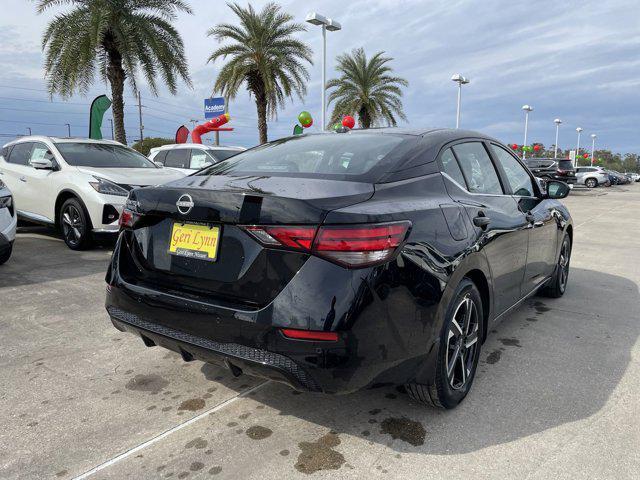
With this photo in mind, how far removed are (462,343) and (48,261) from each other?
5.30m

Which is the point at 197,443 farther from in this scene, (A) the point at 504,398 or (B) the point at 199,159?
(B) the point at 199,159

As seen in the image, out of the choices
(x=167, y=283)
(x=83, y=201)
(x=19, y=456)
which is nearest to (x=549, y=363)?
(x=167, y=283)

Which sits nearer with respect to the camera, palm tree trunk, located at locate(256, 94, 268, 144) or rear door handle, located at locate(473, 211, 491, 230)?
rear door handle, located at locate(473, 211, 491, 230)

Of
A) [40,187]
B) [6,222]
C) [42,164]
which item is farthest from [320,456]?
[40,187]

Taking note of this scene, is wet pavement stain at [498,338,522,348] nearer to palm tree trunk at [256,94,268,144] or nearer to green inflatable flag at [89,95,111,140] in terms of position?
green inflatable flag at [89,95,111,140]

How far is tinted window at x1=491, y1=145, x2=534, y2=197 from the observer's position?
3.77 m

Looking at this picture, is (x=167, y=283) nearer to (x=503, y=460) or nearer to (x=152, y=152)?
(x=503, y=460)

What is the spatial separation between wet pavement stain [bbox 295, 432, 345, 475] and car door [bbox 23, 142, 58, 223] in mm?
6102

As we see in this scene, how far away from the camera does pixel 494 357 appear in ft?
11.3

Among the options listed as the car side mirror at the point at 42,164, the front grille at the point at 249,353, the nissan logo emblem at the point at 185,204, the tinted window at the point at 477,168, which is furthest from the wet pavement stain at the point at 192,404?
the car side mirror at the point at 42,164

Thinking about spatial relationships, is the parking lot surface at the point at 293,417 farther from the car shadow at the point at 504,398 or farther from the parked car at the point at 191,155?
the parked car at the point at 191,155

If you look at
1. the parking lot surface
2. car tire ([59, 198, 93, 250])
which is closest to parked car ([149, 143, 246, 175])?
car tire ([59, 198, 93, 250])

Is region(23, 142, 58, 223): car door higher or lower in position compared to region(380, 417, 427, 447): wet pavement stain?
higher

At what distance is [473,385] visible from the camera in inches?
119
